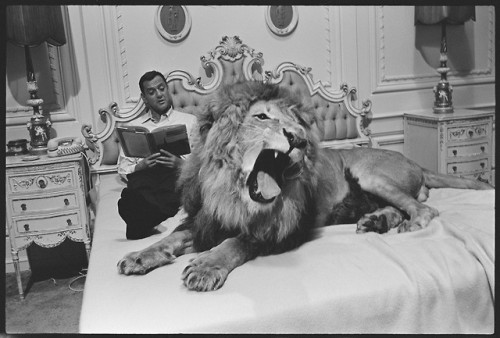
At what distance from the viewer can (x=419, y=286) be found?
1.50m

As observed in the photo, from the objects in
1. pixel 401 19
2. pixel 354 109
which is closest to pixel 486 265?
pixel 354 109

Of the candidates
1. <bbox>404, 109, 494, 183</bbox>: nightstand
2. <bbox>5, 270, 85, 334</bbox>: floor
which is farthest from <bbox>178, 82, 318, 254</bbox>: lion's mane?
<bbox>404, 109, 494, 183</bbox>: nightstand

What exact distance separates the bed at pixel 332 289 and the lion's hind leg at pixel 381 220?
6cm

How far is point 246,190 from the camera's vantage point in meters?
1.57

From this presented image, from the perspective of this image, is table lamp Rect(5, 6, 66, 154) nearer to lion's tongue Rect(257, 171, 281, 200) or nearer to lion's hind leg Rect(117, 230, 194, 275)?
→ lion's hind leg Rect(117, 230, 194, 275)

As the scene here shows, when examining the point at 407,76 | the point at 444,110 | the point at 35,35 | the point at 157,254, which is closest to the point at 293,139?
the point at 157,254

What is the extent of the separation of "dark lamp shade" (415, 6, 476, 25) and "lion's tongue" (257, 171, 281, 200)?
138 inches

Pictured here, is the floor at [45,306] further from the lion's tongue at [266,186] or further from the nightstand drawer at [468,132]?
the nightstand drawer at [468,132]

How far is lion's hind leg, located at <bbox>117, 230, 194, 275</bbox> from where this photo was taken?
5.24 ft

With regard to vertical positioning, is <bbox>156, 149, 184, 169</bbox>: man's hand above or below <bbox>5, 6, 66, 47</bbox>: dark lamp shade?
below

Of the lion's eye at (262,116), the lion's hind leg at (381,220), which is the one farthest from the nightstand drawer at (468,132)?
the lion's eye at (262,116)

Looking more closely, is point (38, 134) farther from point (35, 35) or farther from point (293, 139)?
point (293, 139)

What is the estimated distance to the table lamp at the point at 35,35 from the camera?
3.11m

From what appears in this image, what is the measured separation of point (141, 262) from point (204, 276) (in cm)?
28
